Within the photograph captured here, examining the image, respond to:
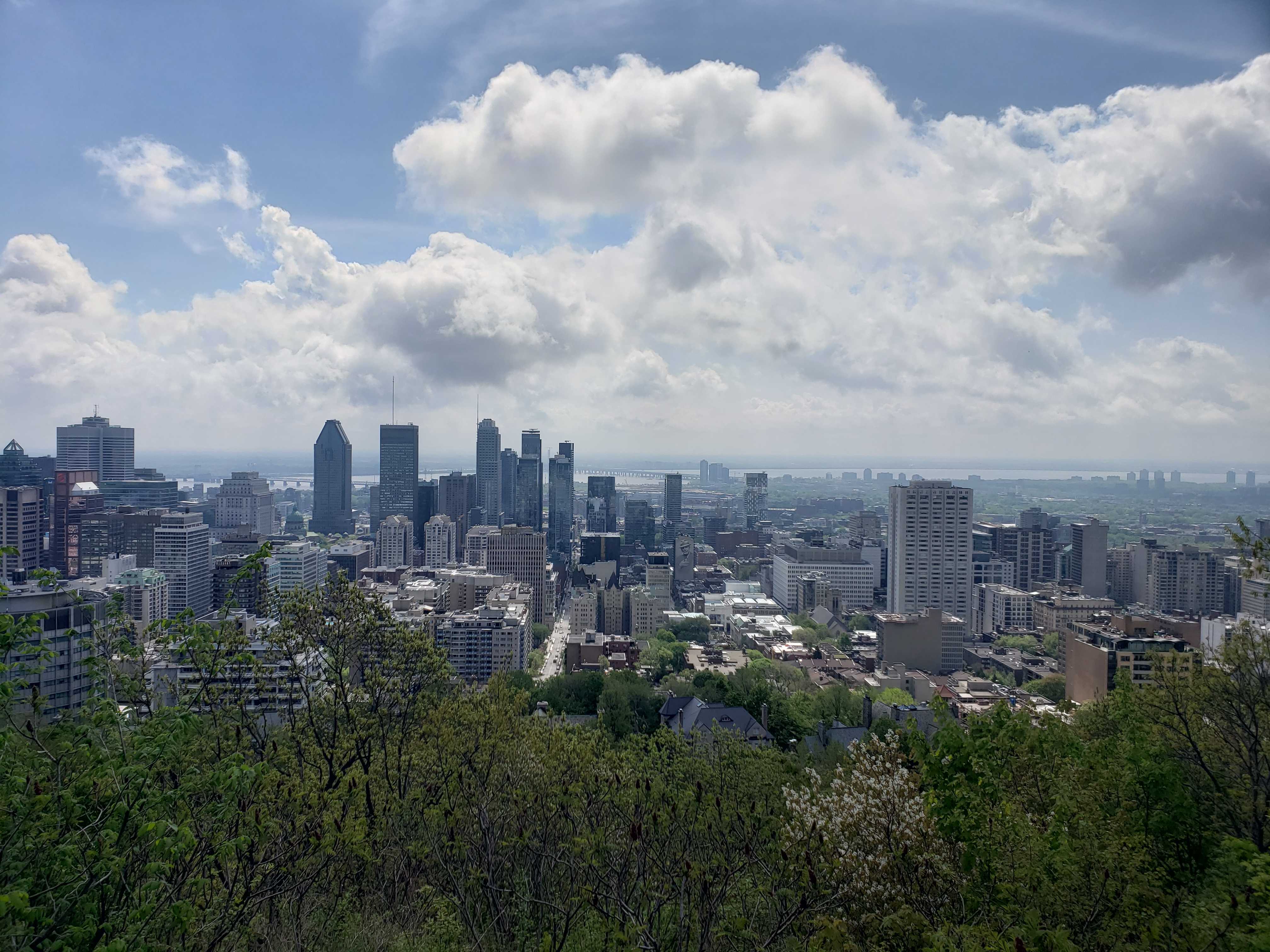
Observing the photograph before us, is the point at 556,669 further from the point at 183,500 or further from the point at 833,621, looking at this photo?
the point at 183,500

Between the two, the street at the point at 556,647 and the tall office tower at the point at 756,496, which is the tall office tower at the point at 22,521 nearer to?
the street at the point at 556,647

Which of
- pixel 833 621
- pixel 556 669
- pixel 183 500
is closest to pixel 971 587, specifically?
pixel 833 621

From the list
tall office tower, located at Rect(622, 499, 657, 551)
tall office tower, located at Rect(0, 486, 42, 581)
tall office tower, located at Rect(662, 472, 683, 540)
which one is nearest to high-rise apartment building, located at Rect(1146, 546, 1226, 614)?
tall office tower, located at Rect(622, 499, 657, 551)

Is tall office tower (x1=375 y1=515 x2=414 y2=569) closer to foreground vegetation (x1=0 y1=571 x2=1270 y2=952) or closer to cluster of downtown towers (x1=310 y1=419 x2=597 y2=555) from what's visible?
cluster of downtown towers (x1=310 y1=419 x2=597 y2=555)

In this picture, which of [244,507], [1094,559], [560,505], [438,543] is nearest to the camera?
[1094,559]

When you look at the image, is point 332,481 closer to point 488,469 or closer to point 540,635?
point 488,469

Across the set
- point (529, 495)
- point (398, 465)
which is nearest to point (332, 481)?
point (398, 465)

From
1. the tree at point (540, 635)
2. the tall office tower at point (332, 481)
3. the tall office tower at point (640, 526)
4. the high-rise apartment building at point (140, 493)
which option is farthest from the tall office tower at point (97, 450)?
the tree at point (540, 635)
